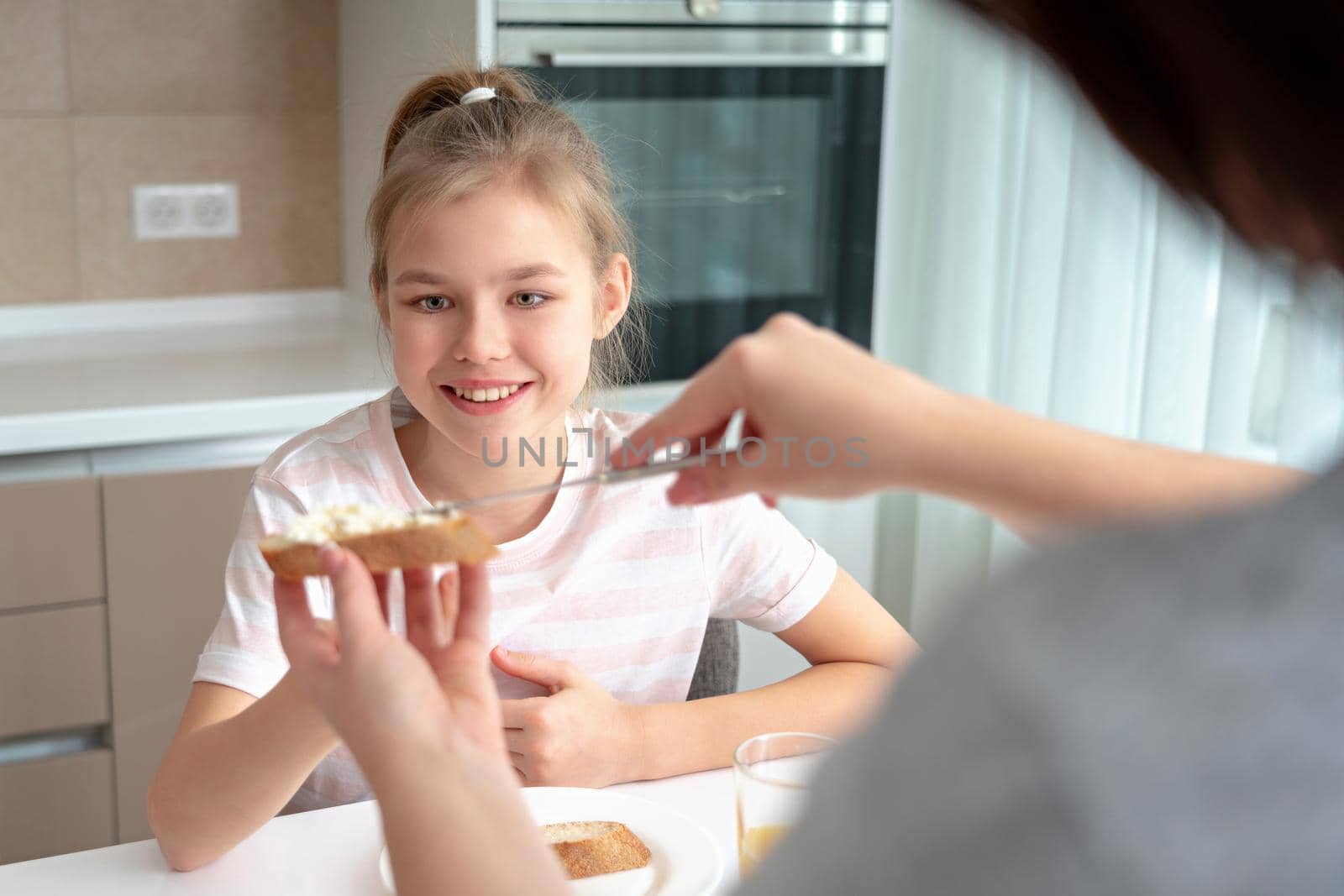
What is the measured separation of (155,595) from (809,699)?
1.09 metres

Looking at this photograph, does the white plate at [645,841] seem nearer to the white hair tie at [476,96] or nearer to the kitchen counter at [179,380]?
the white hair tie at [476,96]

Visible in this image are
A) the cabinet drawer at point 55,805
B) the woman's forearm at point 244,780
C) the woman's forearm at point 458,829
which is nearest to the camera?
the woman's forearm at point 458,829

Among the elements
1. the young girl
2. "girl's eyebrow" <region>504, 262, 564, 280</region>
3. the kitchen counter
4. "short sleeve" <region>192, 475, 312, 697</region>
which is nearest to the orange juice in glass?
the young girl

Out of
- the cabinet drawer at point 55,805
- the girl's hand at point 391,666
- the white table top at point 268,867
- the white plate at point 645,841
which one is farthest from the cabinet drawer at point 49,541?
the girl's hand at point 391,666

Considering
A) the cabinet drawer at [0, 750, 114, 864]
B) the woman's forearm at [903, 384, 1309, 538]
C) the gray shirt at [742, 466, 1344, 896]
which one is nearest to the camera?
the gray shirt at [742, 466, 1344, 896]

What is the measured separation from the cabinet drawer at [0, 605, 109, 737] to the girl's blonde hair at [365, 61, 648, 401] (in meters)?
0.82

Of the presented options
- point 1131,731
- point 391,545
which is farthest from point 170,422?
point 1131,731

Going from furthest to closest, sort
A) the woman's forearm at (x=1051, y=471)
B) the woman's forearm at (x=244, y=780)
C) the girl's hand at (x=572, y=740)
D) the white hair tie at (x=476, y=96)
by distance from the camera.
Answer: the white hair tie at (x=476, y=96)
the girl's hand at (x=572, y=740)
the woman's forearm at (x=244, y=780)
the woman's forearm at (x=1051, y=471)

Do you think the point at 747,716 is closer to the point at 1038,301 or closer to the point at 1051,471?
the point at 1051,471

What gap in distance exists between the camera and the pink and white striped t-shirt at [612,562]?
1340 mm

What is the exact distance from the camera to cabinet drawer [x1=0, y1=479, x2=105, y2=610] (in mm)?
1853

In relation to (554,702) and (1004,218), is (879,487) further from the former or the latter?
(1004,218)

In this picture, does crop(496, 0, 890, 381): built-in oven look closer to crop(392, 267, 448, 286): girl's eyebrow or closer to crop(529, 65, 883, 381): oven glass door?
crop(529, 65, 883, 381): oven glass door

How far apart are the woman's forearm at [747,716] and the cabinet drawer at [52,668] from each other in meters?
1.09
